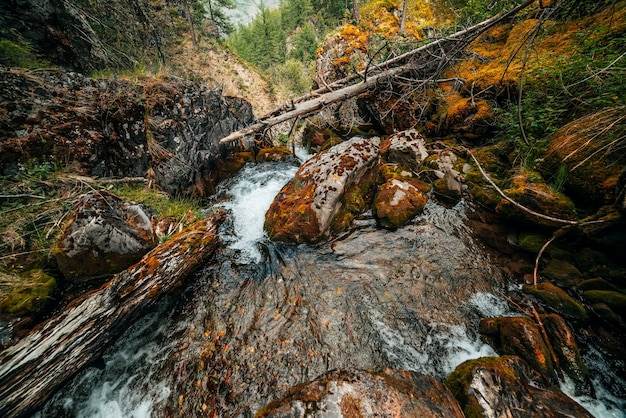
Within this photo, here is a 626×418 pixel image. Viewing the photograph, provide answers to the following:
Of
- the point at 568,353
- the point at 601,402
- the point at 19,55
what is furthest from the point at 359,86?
the point at 19,55

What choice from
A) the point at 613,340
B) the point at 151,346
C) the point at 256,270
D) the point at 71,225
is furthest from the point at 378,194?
the point at 71,225

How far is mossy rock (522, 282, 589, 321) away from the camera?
285 centimetres

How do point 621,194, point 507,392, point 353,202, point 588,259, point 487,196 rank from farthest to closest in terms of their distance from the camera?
1. point 353,202
2. point 487,196
3. point 588,259
4. point 621,194
5. point 507,392

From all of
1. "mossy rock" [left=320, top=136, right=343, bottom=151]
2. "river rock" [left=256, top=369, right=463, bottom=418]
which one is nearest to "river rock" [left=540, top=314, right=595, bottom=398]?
"river rock" [left=256, top=369, right=463, bottom=418]

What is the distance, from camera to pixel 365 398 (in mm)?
1925

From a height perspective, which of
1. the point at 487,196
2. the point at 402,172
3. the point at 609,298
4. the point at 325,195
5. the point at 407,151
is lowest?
the point at 609,298

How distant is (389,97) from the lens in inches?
304

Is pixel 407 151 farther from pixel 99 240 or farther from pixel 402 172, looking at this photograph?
pixel 99 240

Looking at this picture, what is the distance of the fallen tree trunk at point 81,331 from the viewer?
6.39 ft

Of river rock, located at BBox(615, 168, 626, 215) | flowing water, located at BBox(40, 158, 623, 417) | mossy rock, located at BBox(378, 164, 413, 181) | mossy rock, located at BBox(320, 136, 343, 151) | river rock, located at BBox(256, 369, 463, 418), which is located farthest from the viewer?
mossy rock, located at BBox(320, 136, 343, 151)

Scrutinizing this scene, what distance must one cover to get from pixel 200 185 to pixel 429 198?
6551 mm

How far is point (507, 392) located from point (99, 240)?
488 centimetres

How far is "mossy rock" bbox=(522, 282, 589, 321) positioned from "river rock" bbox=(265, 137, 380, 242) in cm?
322

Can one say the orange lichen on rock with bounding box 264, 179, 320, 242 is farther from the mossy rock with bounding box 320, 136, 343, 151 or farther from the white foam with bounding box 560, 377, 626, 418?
the mossy rock with bounding box 320, 136, 343, 151
